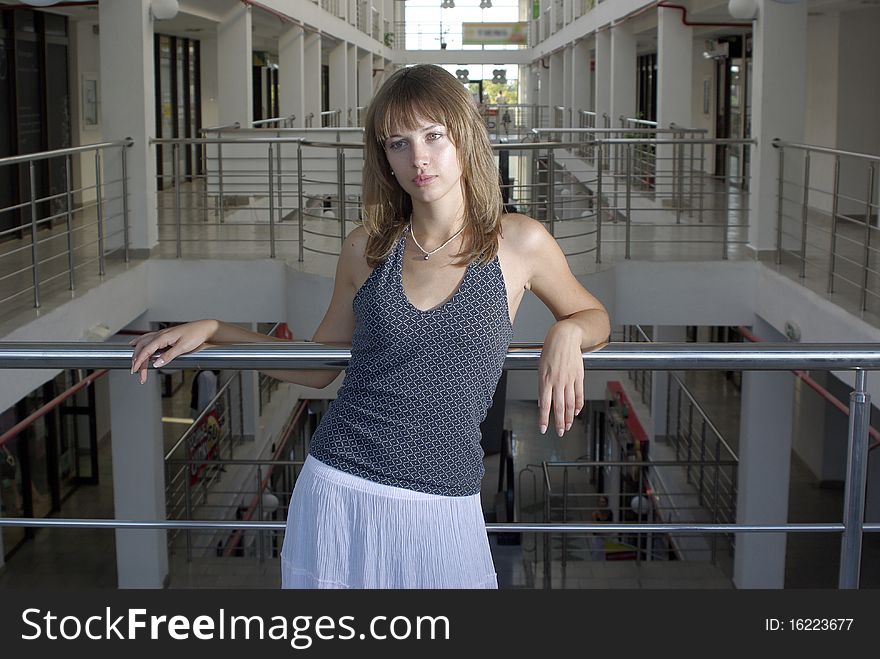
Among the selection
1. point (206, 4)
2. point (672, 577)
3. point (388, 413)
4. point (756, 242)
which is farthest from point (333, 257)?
point (388, 413)

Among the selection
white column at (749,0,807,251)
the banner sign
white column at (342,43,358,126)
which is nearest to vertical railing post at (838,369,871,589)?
white column at (749,0,807,251)

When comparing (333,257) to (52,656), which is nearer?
(52,656)

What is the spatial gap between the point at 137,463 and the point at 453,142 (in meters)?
2.13

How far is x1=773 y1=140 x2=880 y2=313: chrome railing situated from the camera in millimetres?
1827

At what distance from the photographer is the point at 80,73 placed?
3604 millimetres

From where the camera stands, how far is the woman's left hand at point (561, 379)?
495mm

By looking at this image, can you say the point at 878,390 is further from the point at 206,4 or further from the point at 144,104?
the point at 206,4

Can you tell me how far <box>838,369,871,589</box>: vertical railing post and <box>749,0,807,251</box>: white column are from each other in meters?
1.90

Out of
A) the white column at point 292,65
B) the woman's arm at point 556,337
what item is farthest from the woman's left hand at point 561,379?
the white column at point 292,65

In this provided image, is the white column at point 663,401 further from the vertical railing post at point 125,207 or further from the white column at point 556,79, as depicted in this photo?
the white column at point 556,79

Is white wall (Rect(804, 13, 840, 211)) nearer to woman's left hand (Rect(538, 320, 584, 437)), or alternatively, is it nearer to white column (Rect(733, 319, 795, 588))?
white column (Rect(733, 319, 795, 588))

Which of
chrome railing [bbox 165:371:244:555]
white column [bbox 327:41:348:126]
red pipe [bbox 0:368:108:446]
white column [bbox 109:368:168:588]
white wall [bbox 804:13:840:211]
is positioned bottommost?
chrome railing [bbox 165:371:244:555]

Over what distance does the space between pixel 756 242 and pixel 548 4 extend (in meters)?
6.73

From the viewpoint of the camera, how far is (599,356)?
0.55 meters
